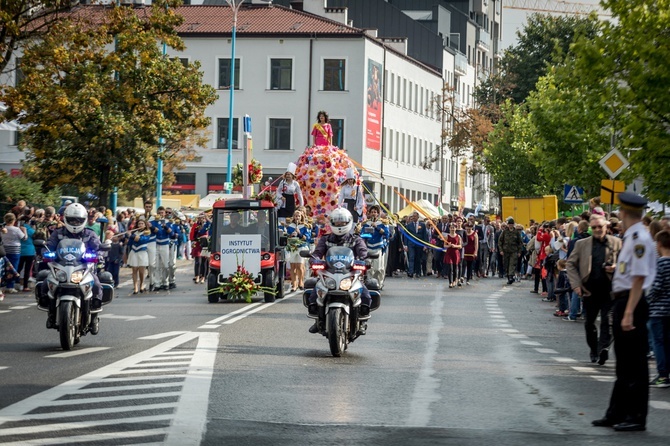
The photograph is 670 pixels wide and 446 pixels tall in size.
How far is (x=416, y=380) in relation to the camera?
14867 millimetres

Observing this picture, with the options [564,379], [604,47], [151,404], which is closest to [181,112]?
[604,47]

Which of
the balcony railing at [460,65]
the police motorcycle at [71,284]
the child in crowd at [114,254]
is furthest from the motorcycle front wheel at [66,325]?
the balcony railing at [460,65]

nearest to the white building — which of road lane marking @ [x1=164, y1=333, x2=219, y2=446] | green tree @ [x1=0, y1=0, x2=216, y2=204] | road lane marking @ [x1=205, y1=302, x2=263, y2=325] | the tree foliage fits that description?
green tree @ [x1=0, y1=0, x2=216, y2=204]

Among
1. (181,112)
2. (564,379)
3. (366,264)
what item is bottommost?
(564,379)

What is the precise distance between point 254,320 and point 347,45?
2290 inches

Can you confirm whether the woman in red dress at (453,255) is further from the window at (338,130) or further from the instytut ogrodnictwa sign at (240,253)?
the window at (338,130)

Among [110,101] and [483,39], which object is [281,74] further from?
[483,39]

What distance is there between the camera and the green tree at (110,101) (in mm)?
42062

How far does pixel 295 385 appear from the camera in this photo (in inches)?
550

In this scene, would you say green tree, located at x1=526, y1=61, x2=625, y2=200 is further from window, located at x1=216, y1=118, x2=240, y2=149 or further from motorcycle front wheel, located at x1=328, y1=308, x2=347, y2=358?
window, located at x1=216, y1=118, x2=240, y2=149

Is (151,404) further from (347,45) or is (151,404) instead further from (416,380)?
(347,45)

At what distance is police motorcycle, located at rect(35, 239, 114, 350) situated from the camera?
18031mm

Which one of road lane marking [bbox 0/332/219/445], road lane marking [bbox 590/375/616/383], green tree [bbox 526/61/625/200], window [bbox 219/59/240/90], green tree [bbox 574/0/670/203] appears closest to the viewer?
road lane marking [bbox 0/332/219/445]

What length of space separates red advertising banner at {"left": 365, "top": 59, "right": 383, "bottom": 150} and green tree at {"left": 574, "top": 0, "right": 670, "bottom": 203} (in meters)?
51.4
